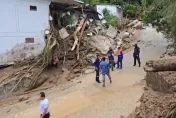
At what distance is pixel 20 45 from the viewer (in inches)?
957

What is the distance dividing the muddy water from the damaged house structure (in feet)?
18.4

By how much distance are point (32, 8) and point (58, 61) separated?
455 cm

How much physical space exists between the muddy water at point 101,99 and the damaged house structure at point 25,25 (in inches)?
220

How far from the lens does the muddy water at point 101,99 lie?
14148mm

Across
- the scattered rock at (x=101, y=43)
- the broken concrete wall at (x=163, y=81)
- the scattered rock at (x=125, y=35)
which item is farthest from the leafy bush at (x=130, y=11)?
the broken concrete wall at (x=163, y=81)

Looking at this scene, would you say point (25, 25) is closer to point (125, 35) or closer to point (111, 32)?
point (111, 32)

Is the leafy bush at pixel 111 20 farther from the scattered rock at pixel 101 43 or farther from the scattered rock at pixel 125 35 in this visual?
the scattered rock at pixel 101 43

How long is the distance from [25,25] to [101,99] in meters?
10.9

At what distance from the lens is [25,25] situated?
80.4 feet

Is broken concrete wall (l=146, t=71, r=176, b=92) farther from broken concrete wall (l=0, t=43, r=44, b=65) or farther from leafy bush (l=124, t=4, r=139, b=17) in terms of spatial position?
leafy bush (l=124, t=4, r=139, b=17)

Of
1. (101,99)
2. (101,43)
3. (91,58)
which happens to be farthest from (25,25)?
(101,99)

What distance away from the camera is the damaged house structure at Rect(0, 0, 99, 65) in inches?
914

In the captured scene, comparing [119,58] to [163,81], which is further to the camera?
[119,58]

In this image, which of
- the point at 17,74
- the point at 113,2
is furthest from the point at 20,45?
the point at 113,2
